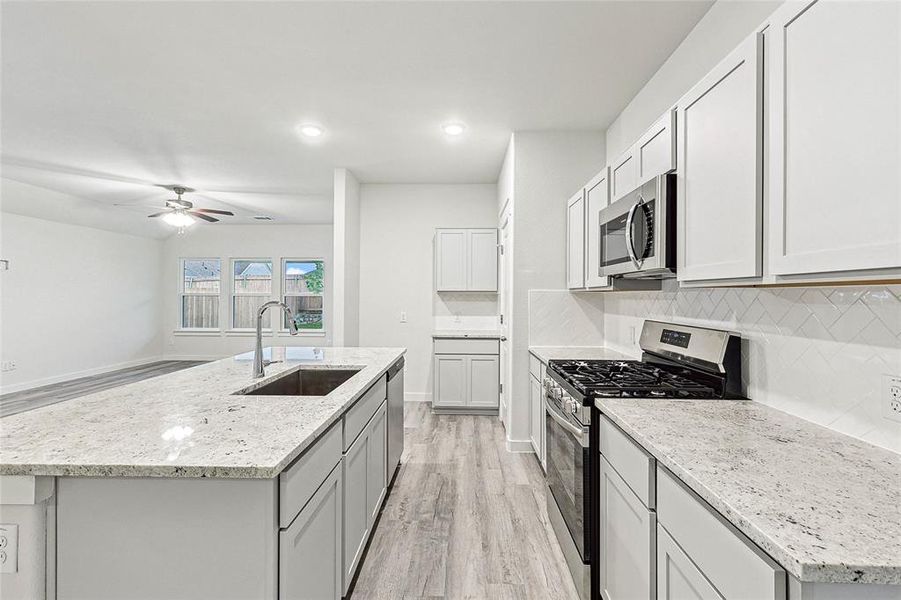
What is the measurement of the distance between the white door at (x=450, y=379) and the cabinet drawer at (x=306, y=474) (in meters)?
3.17

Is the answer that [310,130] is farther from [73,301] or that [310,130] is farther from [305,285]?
[73,301]

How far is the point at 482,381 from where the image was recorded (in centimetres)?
477

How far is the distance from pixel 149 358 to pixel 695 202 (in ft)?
32.0

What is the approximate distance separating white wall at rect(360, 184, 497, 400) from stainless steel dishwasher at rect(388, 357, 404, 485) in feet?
7.01

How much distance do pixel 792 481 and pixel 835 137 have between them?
32.2 inches

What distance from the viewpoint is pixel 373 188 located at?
5344 mm

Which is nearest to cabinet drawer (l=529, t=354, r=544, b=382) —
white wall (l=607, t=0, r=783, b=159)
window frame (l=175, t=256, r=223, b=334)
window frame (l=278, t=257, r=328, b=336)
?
white wall (l=607, t=0, r=783, b=159)

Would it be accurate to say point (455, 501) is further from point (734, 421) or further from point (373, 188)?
point (373, 188)

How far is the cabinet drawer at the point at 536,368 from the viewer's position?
3113 mm

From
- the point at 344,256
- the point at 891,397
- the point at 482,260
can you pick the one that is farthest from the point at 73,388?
the point at 891,397

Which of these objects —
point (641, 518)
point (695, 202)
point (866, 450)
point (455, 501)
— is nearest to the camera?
point (866, 450)

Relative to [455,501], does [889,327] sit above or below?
above

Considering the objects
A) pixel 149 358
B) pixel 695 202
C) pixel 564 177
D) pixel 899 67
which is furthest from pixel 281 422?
pixel 149 358

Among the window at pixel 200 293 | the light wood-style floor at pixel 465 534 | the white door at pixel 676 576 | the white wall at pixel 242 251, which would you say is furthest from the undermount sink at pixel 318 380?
the window at pixel 200 293
